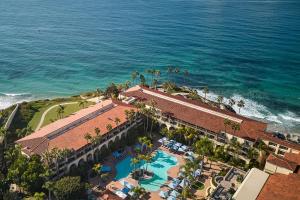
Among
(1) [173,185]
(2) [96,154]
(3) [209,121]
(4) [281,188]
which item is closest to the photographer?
(4) [281,188]

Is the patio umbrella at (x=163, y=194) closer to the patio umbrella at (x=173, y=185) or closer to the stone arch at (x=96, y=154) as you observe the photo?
the patio umbrella at (x=173, y=185)

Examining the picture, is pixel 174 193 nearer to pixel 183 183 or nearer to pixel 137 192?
pixel 183 183

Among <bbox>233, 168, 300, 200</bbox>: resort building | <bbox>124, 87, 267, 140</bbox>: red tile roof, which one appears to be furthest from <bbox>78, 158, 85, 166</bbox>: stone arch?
<bbox>233, 168, 300, 200</bbox>: resort building

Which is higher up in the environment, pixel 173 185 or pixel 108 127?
pixel 108 127

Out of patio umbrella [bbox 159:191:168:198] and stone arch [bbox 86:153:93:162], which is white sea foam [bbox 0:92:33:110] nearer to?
stone arch [bbox 86:153:93:162]

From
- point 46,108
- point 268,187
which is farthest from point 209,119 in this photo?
point 46,108

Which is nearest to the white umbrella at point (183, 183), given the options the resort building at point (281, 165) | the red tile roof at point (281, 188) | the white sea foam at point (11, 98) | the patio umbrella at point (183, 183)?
the patio umbrella at point (183, 183)
